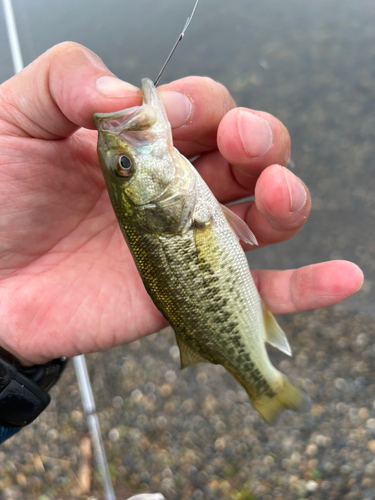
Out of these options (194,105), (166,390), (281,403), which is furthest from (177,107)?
(166,390)

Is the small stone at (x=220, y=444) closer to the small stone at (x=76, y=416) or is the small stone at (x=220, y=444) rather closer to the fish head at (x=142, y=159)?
the small stone at (x=76, y=416)

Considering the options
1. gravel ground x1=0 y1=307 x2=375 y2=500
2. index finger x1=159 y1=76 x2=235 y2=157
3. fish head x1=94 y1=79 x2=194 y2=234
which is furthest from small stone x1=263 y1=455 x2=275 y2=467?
index finger x1=159 y1=76 x2=235 y2=157

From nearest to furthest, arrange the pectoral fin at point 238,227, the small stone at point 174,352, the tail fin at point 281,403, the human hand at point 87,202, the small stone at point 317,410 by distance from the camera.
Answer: the human hand at point 87,202 → the pectoral fin at point 238,227 → the tail fin at point 281,403 → the small stone at point 317,410 → the small stone at point 174,352

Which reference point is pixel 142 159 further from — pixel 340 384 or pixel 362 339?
→ pixel 362 339

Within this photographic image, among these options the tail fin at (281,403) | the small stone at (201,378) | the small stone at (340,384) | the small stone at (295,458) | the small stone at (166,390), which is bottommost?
the small stone at (295,458)

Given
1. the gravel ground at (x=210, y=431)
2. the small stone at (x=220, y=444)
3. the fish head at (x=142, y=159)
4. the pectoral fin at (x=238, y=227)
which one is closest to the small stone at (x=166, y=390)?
the gravel ground at (x=210, y=431)

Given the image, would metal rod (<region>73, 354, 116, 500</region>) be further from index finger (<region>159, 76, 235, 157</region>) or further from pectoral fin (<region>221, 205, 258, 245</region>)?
index finger (<region>159, 76, 235, 157</region>)
